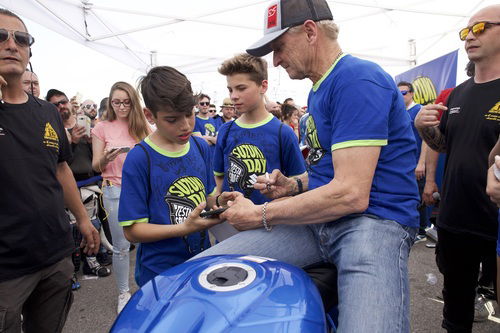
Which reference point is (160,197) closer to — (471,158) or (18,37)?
(18,37)

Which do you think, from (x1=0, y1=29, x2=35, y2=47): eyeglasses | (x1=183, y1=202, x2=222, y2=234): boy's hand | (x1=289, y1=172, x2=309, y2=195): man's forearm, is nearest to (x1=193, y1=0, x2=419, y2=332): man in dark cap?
(x1=183, y1=202, x2=222, y2=234): boy's hand

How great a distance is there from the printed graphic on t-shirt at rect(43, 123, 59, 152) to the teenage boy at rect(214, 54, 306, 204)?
1307mm

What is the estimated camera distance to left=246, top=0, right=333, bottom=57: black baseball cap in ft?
4.89

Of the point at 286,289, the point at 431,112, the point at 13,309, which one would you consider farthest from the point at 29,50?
the point at 431,112

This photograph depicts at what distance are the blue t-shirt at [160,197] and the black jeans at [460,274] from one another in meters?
1.67

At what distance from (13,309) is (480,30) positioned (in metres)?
3.04

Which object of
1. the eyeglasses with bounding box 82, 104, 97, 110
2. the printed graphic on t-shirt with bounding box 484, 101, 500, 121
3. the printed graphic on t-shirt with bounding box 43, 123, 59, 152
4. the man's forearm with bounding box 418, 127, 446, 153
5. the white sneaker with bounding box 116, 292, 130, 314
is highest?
the eyeglasses with bounding box 82, 104, 97, 110

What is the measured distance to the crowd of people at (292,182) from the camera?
4.06 feet

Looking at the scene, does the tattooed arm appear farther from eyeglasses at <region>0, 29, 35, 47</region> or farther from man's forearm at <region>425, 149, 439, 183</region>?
eyeglasses at <region>0, 29, 35, 47</region>

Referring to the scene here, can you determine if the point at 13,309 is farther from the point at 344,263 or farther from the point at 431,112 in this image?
the point at 431,112

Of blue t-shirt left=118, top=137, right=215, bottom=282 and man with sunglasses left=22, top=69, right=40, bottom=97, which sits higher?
man with sunglasses left=22, top=69, right=40, bottom=97

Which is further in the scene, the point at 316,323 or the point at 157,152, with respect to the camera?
the point at 157,152

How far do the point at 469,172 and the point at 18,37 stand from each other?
273 cm

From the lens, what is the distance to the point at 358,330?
3.37ft
